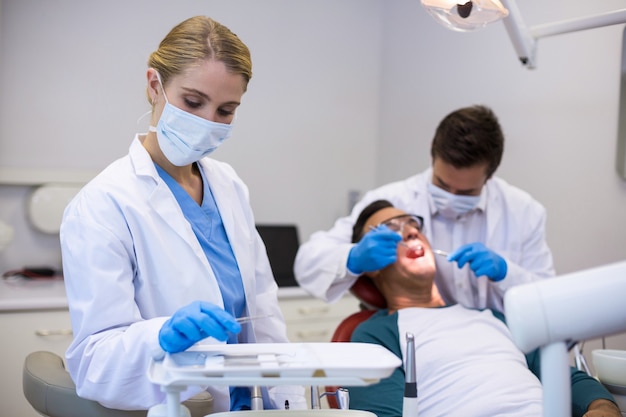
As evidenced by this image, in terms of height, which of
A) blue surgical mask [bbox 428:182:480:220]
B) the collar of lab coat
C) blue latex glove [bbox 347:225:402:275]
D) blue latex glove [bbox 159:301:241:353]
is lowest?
blue latex glove [bbox 347:225:402:275]

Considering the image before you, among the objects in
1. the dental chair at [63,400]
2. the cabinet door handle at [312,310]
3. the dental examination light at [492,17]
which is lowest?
the cabinet door handle at [312,310]

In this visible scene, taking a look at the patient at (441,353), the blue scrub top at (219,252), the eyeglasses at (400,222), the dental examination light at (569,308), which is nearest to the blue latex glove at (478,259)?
the patient at (441,353)

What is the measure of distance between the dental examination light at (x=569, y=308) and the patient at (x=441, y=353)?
0.81 m

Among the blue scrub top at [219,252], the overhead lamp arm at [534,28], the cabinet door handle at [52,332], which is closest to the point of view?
the blue scrub top at [219,252]

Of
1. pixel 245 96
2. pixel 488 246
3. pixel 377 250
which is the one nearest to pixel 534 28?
pixel 488 246

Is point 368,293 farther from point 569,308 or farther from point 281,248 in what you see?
point 569,308

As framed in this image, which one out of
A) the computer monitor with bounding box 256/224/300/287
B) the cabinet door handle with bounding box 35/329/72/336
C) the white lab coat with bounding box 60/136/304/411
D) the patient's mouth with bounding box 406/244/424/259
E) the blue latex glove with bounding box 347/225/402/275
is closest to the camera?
the white lab coat with bounding box 60/136/304/411

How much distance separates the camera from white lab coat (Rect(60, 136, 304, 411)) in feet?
4.31

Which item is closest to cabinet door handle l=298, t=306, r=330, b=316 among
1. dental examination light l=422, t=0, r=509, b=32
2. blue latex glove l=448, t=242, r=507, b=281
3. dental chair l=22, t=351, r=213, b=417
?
→ blue latex glove l=448, t=242, r=507, b=281

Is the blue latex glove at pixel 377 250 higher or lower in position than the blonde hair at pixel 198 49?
lower

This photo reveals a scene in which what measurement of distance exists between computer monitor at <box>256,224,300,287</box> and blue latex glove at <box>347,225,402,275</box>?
50.9 inches

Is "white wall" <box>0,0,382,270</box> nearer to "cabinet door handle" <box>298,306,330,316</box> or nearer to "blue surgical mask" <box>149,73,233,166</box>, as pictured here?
"cabinet door handle" <box>298,306,330,316</box>

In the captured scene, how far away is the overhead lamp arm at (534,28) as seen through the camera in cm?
194

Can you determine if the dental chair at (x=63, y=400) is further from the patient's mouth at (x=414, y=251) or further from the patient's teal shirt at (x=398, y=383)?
the patient's mouth at (x=414, y=251)
